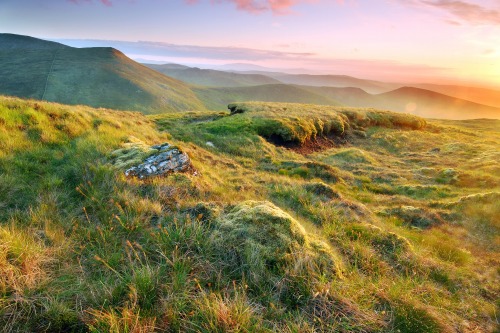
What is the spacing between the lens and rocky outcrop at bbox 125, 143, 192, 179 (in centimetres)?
861

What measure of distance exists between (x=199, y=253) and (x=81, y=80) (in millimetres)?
169924

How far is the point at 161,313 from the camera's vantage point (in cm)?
359

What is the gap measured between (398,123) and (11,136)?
51.5 meters

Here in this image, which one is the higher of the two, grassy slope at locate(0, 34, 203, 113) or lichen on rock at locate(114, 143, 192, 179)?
grassy slope at locate(0, 34, 203, 113)

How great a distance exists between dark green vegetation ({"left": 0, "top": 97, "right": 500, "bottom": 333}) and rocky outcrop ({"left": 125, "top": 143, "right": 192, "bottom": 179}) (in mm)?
603

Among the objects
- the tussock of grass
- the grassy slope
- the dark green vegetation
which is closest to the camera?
the dark green vegetation

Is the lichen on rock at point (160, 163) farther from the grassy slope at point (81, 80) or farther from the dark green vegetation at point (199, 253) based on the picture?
the grassy slope at point (81, 80)

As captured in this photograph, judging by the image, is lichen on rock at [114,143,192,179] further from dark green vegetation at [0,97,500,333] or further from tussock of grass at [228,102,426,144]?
tussock of grass at [228,102,426,144]

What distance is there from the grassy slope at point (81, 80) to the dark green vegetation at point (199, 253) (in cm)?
13270

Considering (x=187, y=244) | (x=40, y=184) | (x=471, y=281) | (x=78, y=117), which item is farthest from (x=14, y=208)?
(x=471, y=281)

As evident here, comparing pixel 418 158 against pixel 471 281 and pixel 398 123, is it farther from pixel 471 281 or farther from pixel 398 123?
pixel 471 281

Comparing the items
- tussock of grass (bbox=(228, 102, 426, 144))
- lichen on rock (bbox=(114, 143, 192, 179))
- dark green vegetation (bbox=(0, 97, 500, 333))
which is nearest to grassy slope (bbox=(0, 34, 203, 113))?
tussock of grass (bbox=(228, 102, 426, 144))

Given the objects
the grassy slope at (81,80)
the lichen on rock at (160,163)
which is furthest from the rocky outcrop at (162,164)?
the grassy slope at (81,80)

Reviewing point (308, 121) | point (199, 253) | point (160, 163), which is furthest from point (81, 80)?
point (199, 253)
